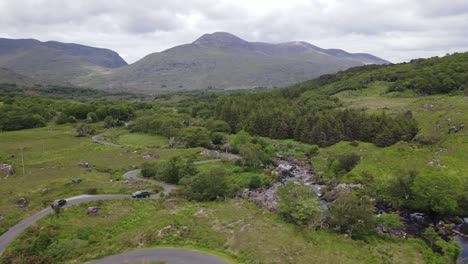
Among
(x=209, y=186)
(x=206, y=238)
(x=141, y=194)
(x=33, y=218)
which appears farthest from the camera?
(x=209, y=186)

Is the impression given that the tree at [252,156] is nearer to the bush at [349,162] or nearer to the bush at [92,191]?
the bush at [349,162]

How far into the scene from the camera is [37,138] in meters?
106

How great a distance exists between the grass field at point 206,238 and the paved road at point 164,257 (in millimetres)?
1261

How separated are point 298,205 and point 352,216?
23.9 ft

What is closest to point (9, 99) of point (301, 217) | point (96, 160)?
point (96, 160)

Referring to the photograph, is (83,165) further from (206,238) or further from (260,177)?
(206,238)

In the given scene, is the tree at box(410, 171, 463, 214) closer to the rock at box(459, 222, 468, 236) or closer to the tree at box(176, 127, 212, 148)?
the rock at box(459, 222, 468, 236)

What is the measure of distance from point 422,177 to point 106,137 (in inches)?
3885

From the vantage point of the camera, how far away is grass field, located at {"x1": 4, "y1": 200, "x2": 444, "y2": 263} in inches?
1435

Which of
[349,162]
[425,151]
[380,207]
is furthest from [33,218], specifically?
[425,151]

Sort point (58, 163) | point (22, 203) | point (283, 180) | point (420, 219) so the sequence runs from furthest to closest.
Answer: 1. point (58, 163)
2. point (283, 180)
3. point (22, 203)
4. point (420, 219)

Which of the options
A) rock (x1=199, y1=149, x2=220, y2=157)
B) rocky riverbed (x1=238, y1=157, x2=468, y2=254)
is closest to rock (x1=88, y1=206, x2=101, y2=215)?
rocky riverbed (x1=238, y1=157, x2=468, y2=254)

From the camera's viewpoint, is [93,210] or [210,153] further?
[210,153]

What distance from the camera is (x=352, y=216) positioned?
4128 cm
